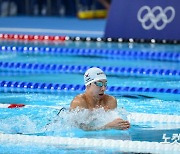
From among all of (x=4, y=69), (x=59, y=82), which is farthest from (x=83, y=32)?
(x=59, y=82)

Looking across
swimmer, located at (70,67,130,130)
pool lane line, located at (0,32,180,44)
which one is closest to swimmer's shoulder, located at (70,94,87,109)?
swimmer, located at (70,67,130,130)

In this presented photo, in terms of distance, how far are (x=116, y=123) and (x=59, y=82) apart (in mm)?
2955

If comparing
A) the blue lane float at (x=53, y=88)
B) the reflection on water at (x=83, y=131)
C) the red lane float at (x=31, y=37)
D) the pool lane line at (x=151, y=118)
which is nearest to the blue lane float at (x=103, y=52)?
the red lane float at (x=31, y=37)

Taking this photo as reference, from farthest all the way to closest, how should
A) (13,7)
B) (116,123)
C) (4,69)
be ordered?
(13,7) < (4,69) < (116,123)

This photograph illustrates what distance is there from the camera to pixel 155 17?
36.5 feet

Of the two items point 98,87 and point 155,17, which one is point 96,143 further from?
point 155,17

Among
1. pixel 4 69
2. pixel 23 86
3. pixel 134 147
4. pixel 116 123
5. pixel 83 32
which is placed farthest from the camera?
pixel 83 32

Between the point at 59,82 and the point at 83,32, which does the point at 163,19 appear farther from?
the point at 59,82

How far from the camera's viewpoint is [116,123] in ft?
17.2

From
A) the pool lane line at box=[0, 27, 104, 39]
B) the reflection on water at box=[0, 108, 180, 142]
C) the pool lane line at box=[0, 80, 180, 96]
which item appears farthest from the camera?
the pool lane line at box=[0, 27, 104, 39]

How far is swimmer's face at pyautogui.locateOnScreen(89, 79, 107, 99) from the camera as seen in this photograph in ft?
17.8

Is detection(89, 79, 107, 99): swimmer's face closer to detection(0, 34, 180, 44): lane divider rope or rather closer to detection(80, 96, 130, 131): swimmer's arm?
detection(80, 96, 130, 131): swimmer's arm

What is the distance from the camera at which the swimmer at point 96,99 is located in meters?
5.29

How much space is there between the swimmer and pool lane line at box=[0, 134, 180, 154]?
25 cm
